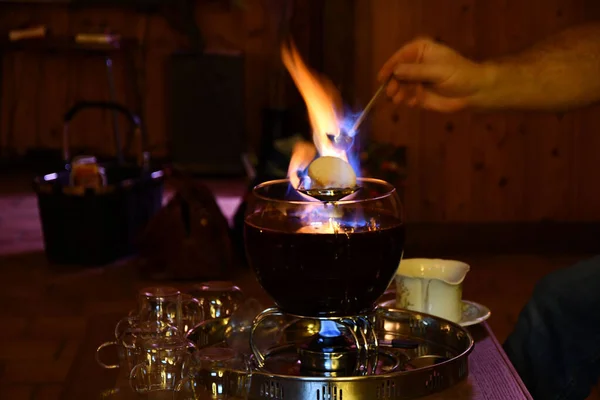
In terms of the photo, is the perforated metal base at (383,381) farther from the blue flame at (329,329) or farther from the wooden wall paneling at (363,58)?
the wooden wall paneling at (363,58)

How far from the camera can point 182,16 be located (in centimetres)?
518

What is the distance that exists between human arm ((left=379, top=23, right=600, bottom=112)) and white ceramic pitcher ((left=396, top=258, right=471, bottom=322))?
272 mm

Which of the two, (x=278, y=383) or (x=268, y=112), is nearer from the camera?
(x=278, y=383)

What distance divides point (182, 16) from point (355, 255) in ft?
14.3

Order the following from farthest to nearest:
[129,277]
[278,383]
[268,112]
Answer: [268,112], [129,277], [278,383]

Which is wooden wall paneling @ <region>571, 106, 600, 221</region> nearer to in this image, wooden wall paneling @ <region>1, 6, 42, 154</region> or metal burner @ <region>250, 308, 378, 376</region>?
metal burner @ <region>250, 308, 378, 376</region>

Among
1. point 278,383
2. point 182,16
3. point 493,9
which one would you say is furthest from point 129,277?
point 182,16

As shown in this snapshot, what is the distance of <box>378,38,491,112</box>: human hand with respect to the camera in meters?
1.35

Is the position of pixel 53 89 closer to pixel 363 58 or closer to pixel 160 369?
pixel 363 58

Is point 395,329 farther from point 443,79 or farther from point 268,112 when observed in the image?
point 268,112

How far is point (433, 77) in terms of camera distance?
1392 mm

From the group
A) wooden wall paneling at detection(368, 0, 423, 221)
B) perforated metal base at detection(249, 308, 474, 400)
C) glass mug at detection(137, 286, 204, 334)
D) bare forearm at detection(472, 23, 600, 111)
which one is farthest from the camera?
wooden wall paneling at detection(368, 0, 423, 221)

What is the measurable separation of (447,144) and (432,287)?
7.04 feet

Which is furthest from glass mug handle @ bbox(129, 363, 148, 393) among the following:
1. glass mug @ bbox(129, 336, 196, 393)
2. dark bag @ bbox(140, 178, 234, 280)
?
dark bag @ bbox(140, 178, 234, 280)
